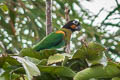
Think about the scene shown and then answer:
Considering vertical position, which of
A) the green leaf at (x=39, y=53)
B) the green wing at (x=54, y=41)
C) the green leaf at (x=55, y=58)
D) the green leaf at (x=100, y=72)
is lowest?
the green wing at (x=54, y=41)

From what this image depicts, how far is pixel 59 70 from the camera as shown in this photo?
2.63 ft

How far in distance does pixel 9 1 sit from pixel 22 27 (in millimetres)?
564

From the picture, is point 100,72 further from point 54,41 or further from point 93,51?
point 54,41

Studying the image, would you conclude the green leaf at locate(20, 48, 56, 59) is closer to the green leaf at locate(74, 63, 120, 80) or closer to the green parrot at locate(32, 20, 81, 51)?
the green leaf at locate(74, 63, 120, 80)

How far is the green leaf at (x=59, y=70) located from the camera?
2.61ft

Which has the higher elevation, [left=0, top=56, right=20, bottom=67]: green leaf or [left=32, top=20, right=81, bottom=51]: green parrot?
[left=0, top=56, right=20, bottom=67]: green leaf

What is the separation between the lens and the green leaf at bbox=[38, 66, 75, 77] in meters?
0.80

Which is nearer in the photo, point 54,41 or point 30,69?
point 30,69

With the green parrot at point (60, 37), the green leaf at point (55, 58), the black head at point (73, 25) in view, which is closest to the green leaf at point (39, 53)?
the green leaf at point (55, 58)

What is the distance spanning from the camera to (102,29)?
9.08 feet

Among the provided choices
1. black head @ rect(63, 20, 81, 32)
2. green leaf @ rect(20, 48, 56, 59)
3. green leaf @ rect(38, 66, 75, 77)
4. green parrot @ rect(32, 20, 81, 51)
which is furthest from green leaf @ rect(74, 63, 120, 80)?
black head @ rect(63, 20, 81, 32)

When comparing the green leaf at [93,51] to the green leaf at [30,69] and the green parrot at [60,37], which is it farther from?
the green parrot at [60,37]

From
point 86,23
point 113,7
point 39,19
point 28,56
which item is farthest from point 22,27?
point 28,56

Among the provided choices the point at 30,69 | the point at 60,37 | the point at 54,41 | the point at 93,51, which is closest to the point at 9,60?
the point at 30,69
